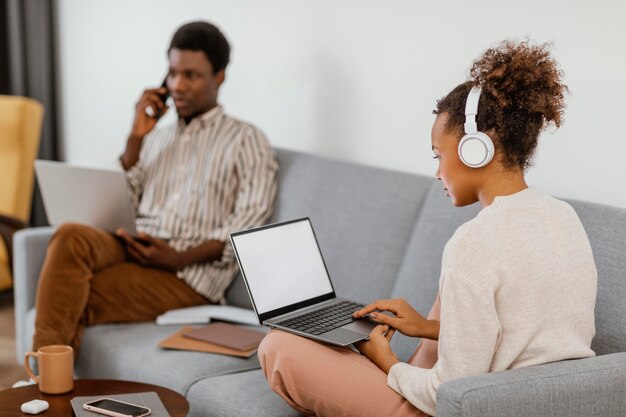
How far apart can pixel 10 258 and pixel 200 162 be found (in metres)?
1.13

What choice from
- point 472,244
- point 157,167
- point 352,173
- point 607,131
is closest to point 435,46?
point 352,173

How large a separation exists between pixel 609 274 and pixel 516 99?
0.54 metres

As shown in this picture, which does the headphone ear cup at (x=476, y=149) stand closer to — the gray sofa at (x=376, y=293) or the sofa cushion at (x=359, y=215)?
the gray sofa at (x=376, y=293)

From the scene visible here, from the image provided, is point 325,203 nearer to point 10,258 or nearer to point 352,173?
point 352,173

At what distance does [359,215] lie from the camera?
2627 mm

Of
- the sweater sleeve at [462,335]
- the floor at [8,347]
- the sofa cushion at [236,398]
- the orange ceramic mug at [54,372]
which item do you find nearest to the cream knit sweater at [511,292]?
the sweater sleeve at [462,335]

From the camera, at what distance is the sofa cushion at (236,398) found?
2021 millimetres

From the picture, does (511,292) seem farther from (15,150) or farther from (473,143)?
(15,150)

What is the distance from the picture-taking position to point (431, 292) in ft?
7.52

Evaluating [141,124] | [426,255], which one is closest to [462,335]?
[426,255]

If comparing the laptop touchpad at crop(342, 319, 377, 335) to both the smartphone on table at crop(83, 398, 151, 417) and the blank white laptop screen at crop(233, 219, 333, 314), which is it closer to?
the blank white laptop screen at crop(233, 219, 333, 314)

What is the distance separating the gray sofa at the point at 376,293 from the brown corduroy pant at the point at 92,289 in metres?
0.06

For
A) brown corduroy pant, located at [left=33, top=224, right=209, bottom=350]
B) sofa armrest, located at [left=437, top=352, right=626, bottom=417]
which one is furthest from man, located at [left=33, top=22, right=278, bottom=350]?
sofa armrest, located at [left=437, top=352, right=626, bottom=417]

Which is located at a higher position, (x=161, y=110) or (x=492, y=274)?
(x=161, y=110)
